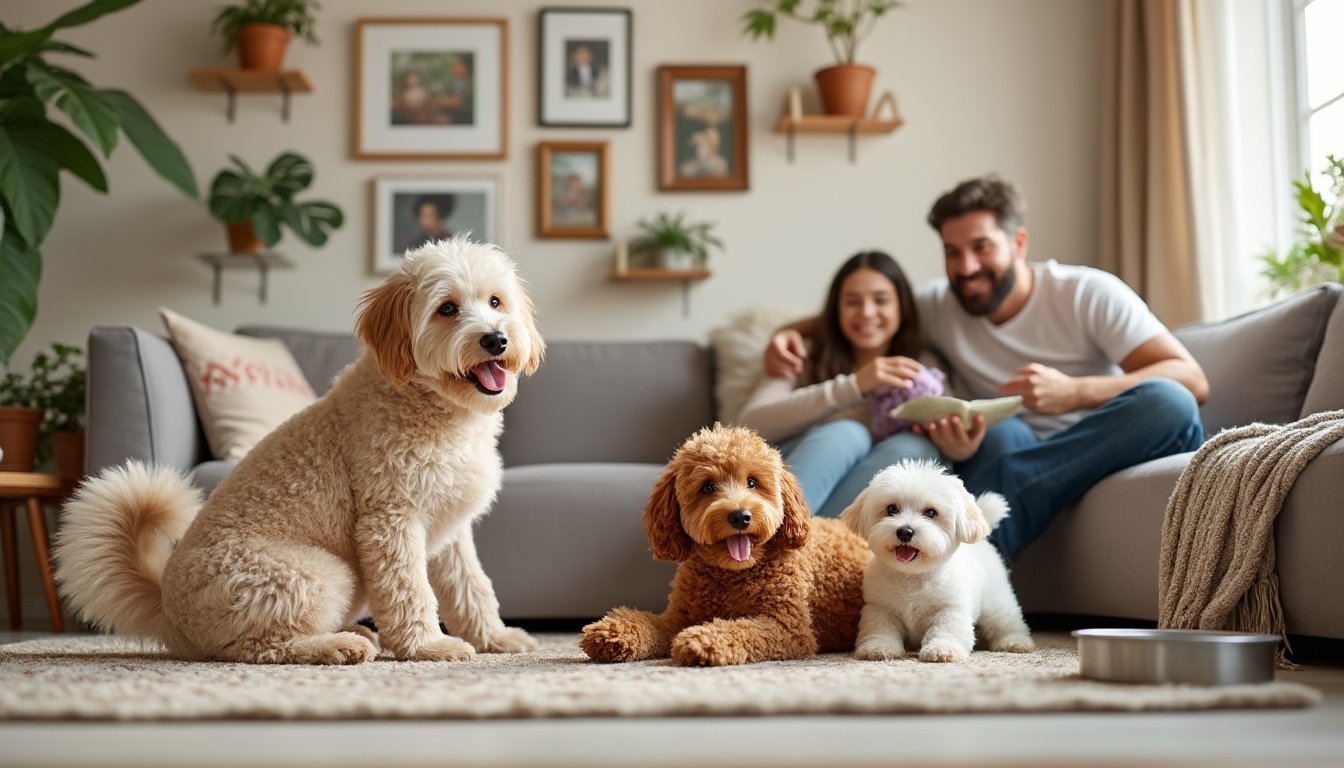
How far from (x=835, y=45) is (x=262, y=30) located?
6.62 ft

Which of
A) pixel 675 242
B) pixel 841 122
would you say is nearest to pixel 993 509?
pixel 675 242

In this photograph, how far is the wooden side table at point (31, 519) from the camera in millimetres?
2953

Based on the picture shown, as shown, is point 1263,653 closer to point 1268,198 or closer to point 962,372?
point 962,372

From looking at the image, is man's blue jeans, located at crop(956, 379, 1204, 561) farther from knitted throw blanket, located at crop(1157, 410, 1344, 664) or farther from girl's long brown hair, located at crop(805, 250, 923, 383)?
girl's long brown hair, located at crop(805, 250, 923, 383)

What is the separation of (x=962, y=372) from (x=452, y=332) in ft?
5.52

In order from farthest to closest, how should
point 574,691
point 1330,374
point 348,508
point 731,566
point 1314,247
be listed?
1. point 1314,247
2. point 1330,374
3. point 348,508
4. point 731,566
5. point 574,691

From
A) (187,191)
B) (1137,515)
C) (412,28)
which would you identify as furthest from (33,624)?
(1137,515)

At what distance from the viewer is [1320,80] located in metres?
3.47

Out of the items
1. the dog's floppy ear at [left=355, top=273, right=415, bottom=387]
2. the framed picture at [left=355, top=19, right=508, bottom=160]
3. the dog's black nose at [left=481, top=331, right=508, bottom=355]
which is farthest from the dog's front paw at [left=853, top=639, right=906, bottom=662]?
the framed picture at [left=355, top=19, right=508, bottom=160]

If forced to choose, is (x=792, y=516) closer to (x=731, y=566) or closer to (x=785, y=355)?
(x=731, y=566)

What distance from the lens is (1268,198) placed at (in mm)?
3613

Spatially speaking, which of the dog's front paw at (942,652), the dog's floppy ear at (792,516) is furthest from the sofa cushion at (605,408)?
the dog's front paw at (942,652)

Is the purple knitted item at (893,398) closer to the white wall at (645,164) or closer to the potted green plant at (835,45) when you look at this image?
the white wall at (645,164)

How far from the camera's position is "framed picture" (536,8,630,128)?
4113 mm
